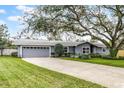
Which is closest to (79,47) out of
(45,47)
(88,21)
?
(45,47)

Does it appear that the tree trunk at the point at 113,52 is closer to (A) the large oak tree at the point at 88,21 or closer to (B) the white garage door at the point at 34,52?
(A) the large oak tree at the point at 88,21

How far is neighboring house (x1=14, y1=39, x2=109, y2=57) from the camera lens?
91.9ft

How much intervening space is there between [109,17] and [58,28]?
4.94 meters

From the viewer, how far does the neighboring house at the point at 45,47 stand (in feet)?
91.9

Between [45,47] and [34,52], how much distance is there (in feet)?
4.81

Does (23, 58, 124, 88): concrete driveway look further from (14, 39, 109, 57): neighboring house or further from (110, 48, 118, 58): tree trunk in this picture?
(14, 39, 109, 57): neighboring house

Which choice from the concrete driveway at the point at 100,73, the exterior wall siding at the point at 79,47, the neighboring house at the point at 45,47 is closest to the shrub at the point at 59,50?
the neighboring house at the point at 45,47

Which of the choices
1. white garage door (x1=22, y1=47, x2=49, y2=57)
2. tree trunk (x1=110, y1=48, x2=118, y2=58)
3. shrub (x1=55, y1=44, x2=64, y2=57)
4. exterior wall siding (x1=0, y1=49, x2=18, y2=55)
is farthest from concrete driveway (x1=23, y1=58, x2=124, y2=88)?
exterior wall siding (x1=0, y1=49, x2=18, y2=55)

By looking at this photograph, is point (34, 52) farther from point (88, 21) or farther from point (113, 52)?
point (113, 52)

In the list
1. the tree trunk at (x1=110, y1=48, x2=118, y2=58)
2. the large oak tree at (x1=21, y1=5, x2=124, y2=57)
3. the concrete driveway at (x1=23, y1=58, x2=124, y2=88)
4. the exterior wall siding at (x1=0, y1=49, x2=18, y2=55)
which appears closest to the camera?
the concrete driveway at (x1=23, y1=58, x2=124, y2=88)

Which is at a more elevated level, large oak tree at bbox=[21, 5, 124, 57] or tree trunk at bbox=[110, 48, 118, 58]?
large oak tree at bbox=[21, 5, 124, 57]

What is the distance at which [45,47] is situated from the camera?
1136 inches
